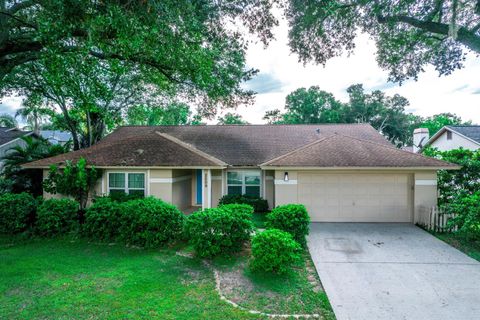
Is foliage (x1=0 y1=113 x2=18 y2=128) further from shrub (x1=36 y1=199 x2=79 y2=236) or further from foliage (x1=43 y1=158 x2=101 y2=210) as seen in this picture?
shrub (x1=36 y1=199 x2=79 y2=236)

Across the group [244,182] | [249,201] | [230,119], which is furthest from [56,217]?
[230,119]

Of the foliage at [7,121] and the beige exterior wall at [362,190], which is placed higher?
the foliage at [7,121]

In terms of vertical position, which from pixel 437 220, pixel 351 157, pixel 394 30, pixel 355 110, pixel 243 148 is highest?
pixel 355 110

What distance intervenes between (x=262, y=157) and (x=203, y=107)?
15.5 feet

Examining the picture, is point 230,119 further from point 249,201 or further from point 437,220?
point 437,220

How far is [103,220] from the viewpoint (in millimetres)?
8586

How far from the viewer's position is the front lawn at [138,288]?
467cm

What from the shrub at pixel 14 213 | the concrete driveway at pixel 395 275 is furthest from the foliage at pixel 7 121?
the concrete driveway at pixel 395 275

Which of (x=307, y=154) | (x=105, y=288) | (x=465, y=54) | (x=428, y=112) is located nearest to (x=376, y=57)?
(x=465, y=54)

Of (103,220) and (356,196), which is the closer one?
(103,220)

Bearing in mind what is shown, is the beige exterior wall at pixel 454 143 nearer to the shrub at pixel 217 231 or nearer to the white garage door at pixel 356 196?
the white garage door at pixel 356 196

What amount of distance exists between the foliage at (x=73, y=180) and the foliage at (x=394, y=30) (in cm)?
1030

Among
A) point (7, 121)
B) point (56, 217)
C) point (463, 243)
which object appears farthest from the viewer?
point (7, 121)

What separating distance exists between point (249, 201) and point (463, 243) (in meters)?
8.33
